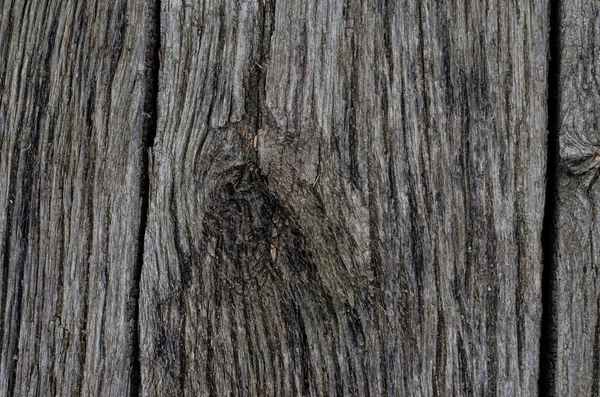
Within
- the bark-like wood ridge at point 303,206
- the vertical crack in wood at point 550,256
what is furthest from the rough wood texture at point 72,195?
the vertical crack in wood at point 550,256

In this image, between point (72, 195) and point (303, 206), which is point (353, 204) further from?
point (72, 195)

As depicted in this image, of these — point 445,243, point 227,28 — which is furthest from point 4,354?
point 445,243

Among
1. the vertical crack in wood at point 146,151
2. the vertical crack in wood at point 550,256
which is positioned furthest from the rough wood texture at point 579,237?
the vertical crack in wood at point 146,151

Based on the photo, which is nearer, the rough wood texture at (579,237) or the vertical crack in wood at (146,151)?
the rough wood texture at (579,237)

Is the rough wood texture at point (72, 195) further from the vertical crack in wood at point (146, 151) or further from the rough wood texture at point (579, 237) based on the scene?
the rough wood texture at point (579, 237)

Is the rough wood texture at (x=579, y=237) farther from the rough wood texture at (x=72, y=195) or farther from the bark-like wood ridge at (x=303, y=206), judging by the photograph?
the rough wood texture at (x=72, y=195)

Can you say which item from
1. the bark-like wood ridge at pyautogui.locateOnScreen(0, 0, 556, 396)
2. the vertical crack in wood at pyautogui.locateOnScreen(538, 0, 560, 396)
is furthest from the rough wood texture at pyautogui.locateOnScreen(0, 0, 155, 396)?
the vertical crack in wood at pyautogui.locateOnScreen(538, 0, 560, 396)
